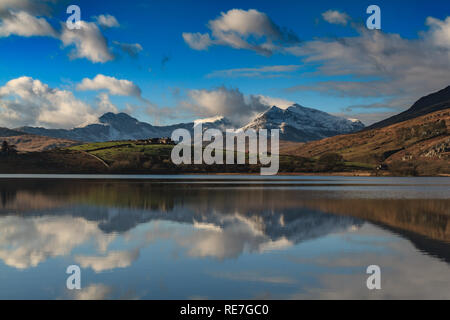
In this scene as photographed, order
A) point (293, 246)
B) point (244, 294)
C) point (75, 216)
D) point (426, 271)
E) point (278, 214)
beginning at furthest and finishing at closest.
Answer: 1. point (278, 214)
2. point (75, 216)
3. point (293, 246)
4. point (426, 271)
5. point (244, 294)

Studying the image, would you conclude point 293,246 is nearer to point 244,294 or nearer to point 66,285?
point 244,294

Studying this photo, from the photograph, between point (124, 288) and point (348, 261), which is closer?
point (124, 288)

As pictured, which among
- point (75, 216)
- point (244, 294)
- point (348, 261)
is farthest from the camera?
point (75, 216)
